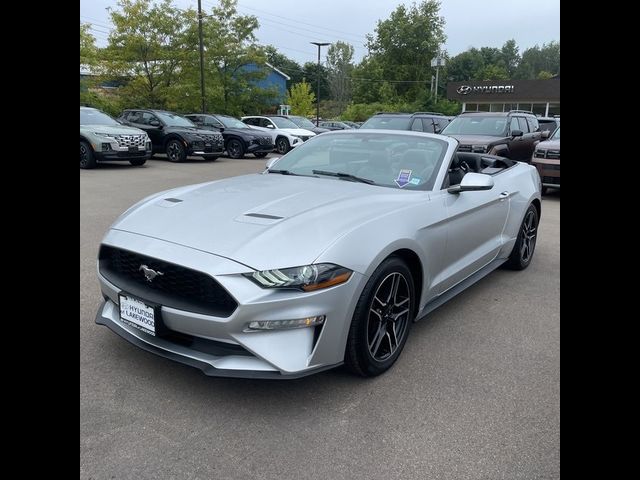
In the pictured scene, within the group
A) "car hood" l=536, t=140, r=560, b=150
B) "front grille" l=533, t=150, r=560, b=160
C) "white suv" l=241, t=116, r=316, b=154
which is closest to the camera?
"front grille" l=533, t=150, r=560, b=160

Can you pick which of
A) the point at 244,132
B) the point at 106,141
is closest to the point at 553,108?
the point at 244,132

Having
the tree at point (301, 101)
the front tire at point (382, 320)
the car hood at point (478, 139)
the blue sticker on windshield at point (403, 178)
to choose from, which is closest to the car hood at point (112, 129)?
the car hood at point (478, 139)

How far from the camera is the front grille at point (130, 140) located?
44.3 ft

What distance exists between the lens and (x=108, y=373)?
307cm

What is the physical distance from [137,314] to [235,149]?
16351 mm

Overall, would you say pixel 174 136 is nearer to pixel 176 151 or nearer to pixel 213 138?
pixel 176 151

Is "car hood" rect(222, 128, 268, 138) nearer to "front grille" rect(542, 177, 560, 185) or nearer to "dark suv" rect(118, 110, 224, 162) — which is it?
"dark suv" rect(118, 110, 224, 162)

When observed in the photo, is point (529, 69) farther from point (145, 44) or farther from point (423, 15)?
point (145, 44)

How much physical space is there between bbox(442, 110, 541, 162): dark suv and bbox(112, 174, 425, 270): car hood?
8418 millimetres

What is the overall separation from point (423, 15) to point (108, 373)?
6651 cm

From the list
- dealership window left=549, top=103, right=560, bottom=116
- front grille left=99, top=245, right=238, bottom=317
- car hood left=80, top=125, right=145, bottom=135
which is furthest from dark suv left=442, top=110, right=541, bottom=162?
dealership window left=549, top=103, right=560, bottom=116

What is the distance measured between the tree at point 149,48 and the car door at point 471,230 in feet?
81.6

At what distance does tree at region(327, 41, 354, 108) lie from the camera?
222 feet
